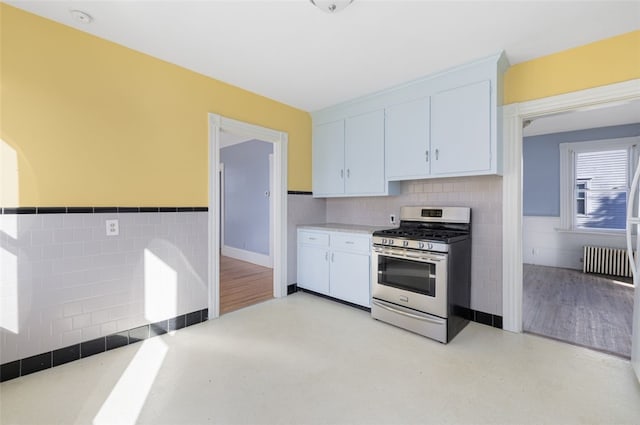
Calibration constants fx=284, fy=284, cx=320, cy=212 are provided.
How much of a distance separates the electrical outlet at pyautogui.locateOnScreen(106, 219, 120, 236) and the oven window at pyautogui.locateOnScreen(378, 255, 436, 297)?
2.41 meters

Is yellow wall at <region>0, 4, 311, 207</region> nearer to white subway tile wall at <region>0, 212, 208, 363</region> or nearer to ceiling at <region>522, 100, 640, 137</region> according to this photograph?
white subway tile wall at <region>0, 212, 208, 363</region>

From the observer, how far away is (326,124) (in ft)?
12.9

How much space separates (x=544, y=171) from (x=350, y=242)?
4.78 metres

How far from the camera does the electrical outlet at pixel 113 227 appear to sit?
7.65ft

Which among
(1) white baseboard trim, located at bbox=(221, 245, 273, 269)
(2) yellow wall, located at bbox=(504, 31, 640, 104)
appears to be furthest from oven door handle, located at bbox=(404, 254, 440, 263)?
(1) white baseboard trim, located at bbox=(221, 245, 273, 269)

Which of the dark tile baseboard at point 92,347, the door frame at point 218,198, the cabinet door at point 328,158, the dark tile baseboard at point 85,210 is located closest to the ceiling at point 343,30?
the door frame at point 218,198

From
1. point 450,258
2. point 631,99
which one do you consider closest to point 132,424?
point 450,258

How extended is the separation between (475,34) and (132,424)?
3.44m

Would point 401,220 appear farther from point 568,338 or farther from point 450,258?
point 568,338

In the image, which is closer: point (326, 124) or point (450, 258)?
point (450, 258)

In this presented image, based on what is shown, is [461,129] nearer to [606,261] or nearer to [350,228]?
[350,228]

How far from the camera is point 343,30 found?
214 centimetres

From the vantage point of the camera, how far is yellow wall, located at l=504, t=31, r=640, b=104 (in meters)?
2.17

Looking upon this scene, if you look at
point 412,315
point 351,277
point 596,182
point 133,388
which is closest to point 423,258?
point 412,315
